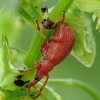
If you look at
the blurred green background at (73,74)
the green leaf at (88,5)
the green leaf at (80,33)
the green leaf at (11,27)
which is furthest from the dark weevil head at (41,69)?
the blurred green background at (73,74)

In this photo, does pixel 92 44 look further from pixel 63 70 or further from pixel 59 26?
pixel 63 70

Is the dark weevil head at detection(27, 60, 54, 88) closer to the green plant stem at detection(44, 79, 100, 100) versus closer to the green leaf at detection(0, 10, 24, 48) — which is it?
the green plant stem at detection(44, 79, 100, 100)

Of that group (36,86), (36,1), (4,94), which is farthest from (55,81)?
(36,1)

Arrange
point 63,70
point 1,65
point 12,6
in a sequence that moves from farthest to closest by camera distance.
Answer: point 63,70, point 1,65, point 12,6

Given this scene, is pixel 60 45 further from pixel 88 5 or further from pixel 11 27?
pixel 11 27

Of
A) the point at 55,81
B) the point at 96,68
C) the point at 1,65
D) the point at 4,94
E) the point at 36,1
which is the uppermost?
the point at 36,1

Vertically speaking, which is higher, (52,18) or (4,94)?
(52,18)

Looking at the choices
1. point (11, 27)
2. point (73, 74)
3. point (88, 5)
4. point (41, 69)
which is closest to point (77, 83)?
point (41, 69)

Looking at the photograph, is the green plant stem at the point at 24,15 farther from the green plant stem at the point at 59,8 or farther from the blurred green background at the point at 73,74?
the blurred green background at the point at 73,74
